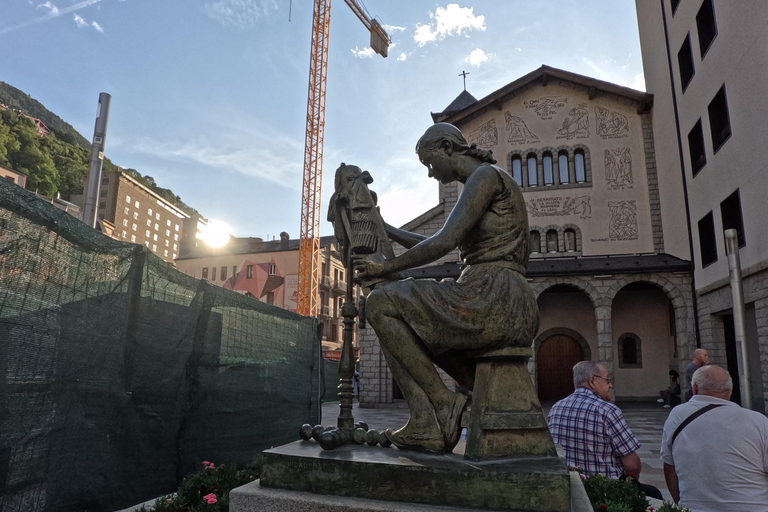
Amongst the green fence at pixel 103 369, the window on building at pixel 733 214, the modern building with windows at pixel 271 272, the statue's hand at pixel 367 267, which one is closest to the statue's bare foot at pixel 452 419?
the statue's hand at pixel 367 267

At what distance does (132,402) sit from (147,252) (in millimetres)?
1147

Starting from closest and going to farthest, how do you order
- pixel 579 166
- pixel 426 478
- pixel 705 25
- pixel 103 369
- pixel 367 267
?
pixel 426 478
pixel 367 267
pixel 103 369
pixel 705 25
pixel 579 166

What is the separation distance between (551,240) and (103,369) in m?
19.6

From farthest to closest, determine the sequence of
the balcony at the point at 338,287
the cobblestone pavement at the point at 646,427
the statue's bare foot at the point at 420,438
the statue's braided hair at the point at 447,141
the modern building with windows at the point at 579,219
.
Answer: the balcony at the point at 338,287, the modern building with windows at the point at 579,219, the cobblestone pavement at the point at 646,427, the statue's braided hair at the point at 447,141, the statue's bare foot at the point at 420,438

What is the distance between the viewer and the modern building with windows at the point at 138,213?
7894cm

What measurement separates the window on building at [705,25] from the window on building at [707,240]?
4.59 m

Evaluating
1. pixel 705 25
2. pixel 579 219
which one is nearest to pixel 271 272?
pixel 579 219

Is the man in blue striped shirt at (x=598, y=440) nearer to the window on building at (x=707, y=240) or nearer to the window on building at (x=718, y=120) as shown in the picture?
the window on building at (x=718, y=120)

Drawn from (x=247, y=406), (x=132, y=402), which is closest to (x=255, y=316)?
(x=247, y=406)

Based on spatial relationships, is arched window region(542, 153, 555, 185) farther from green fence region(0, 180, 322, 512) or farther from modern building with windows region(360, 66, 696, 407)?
green fence region(0, 180, 322, 512)

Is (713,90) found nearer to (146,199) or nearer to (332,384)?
(332,384)

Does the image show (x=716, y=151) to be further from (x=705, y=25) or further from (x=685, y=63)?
(x=685, y=63)

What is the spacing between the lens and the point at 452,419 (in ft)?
7.86

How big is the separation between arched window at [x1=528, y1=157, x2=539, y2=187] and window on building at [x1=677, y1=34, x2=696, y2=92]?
244 inches
